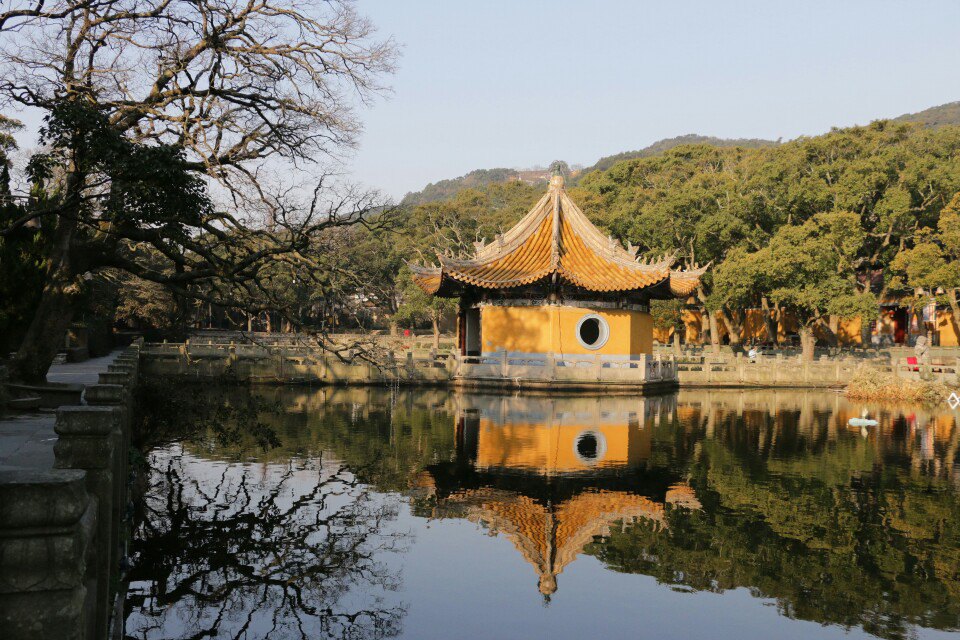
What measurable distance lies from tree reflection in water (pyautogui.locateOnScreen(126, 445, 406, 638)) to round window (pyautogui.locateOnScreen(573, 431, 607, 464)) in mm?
4472

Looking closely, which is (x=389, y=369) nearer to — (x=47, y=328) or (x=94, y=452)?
(x=47, y=328)

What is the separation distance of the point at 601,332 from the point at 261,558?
72.2ft

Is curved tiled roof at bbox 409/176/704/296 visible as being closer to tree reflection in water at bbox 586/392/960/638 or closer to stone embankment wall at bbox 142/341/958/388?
stone embankment wall at bbox 142/341/958/388

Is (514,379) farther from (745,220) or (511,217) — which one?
(511,217)

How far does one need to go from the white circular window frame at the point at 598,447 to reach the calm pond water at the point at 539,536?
0.15 feet

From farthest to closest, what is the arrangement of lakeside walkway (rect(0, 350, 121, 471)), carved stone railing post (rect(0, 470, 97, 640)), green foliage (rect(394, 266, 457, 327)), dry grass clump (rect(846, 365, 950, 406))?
green foliage (rect(394, 266, 457, 327)), dry grass clump (rect(846, 365, 950, 406)), lakeside walkway (rect(0, 350, 121, 471)), carved stone railing post (rect(0, 470, 97, 640))

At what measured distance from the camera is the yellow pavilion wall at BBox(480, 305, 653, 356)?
28.7 meters

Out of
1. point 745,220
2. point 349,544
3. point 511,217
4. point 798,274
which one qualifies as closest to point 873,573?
point 349,544

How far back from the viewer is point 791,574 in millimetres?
8109

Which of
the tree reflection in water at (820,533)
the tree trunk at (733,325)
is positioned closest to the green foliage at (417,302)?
the tree trunk at (733,325)

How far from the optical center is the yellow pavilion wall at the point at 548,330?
28.7m

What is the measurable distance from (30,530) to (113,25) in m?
12.4

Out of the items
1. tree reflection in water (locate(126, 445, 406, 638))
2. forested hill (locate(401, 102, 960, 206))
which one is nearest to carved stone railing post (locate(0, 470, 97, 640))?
tree reflection in water (locate(126, 445, 406, 638))

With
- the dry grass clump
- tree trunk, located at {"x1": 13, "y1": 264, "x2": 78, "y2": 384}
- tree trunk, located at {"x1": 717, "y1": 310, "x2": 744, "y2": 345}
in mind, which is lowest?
the dry grass clump
